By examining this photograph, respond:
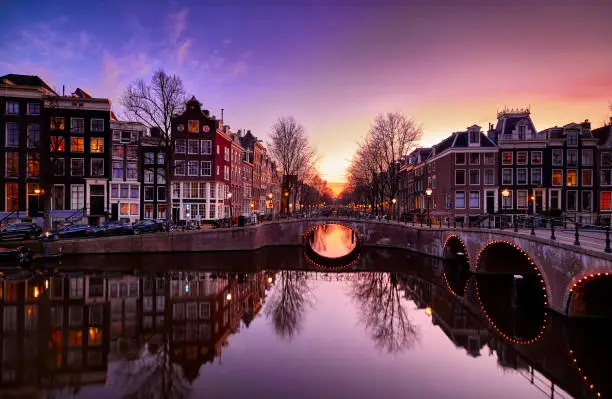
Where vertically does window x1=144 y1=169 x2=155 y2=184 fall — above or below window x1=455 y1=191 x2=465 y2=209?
above

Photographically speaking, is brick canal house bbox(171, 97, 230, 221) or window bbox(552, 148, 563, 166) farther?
window bbox(552, 148, 563, 166)

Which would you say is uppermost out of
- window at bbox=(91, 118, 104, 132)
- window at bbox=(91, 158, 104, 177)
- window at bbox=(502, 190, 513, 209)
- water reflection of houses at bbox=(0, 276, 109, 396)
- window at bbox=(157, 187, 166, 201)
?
window at bbox=(91, 118, 104, 132)

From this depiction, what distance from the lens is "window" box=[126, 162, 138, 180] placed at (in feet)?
167

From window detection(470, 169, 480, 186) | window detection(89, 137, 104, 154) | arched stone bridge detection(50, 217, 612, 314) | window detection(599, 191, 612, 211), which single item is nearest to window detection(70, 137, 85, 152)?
window detection(89, 137, 104, 154)

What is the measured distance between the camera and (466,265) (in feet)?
111

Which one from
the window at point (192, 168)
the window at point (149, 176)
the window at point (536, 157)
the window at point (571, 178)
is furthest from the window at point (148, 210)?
the window at point (571, 178)

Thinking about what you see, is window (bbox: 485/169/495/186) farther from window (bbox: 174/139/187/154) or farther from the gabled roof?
the gabled roof

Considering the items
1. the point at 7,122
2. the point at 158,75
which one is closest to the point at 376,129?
the point at 158,75

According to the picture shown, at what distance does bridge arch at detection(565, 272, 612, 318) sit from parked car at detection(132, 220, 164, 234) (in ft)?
115

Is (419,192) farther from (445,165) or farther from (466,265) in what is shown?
(466,265)

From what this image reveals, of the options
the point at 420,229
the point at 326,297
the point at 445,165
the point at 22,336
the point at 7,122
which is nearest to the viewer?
the point at 22,336

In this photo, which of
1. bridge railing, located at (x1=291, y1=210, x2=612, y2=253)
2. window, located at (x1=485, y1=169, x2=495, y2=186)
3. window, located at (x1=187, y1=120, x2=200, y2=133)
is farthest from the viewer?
window, located at (x1=485, y1=169, x2=495, y2=186)

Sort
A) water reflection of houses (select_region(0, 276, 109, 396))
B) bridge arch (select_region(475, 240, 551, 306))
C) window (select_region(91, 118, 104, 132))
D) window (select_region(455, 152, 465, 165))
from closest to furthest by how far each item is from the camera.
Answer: water reflection of houses (select_region(0, 276, 109, 396)) < bridge arch (select_region(475, 240, 551, 306)) < window (select_region(91, 118, 104, 132)) < window (select_region(455, 152, 465, 165))

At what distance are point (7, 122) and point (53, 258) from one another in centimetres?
2384
